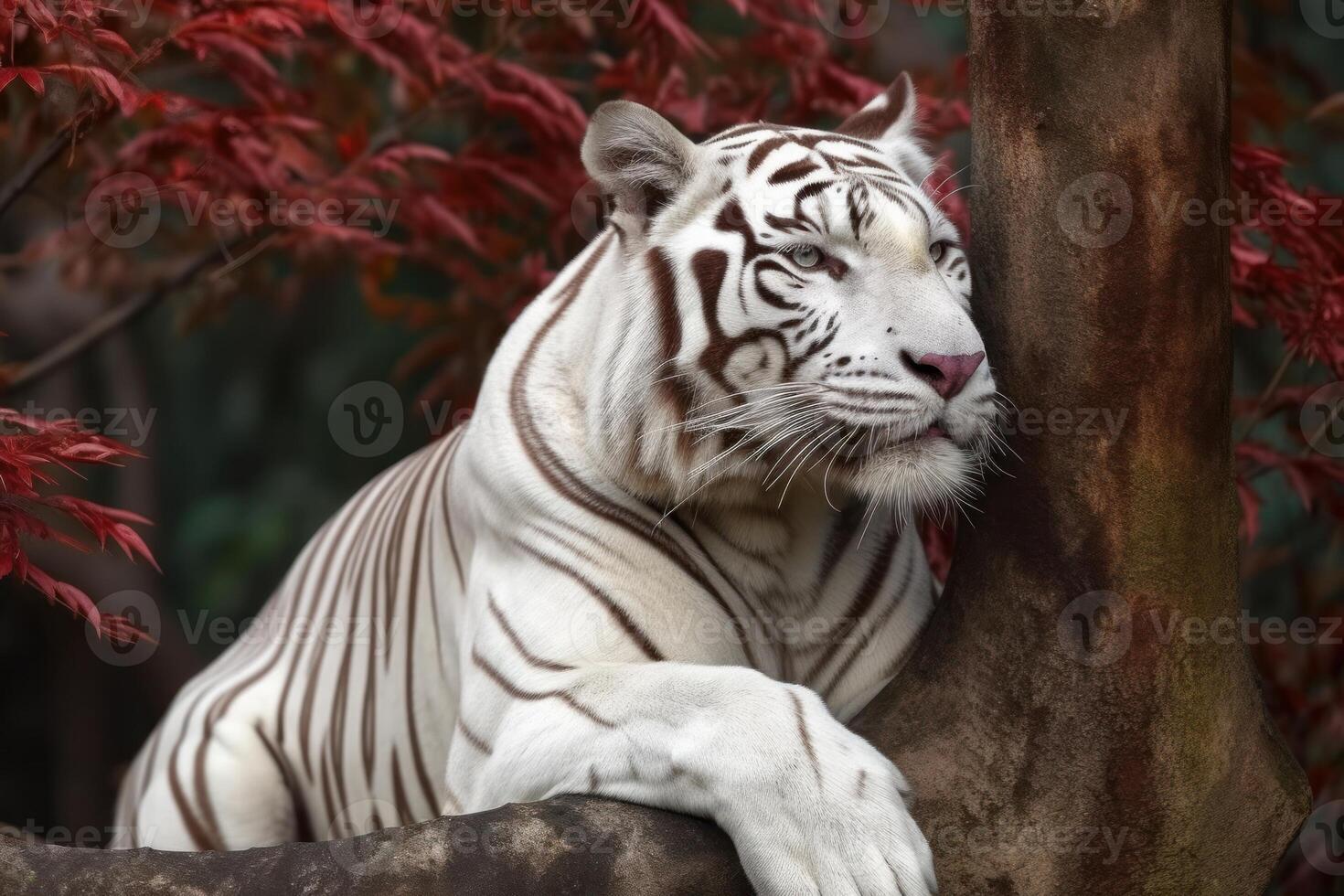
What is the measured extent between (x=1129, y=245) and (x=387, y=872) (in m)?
1.27

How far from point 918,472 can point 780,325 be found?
0.28 m

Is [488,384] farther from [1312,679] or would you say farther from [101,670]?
[101,670]

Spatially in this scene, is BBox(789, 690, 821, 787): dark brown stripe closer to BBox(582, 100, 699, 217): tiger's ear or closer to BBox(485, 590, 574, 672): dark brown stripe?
BBox(485, 590, 574, 672): dark brown stripe

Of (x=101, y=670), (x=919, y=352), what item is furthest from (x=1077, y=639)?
(x=101, y=670)

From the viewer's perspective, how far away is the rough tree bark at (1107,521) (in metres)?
1.98

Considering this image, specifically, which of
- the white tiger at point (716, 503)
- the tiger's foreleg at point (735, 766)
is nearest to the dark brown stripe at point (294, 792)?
the white tiger at point (716, 503)

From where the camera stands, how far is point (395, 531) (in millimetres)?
2867

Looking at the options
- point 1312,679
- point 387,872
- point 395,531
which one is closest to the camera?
point 387,872

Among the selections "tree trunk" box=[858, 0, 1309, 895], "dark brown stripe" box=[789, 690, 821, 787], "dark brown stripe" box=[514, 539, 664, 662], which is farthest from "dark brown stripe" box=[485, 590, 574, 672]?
"tree trunk" box=[858, 0, 1309, 895]

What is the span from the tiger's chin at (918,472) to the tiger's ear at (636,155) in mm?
530

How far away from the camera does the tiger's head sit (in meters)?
1.99

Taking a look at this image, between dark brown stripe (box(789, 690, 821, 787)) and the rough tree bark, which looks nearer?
dark brown stripe (box(789, 690, 821, 787))

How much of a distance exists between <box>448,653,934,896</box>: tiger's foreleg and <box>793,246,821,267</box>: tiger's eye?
0.59 metres

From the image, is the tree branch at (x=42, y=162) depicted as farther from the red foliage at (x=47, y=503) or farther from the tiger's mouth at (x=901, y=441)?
the tiger's mouth at (x=901, y=441)
